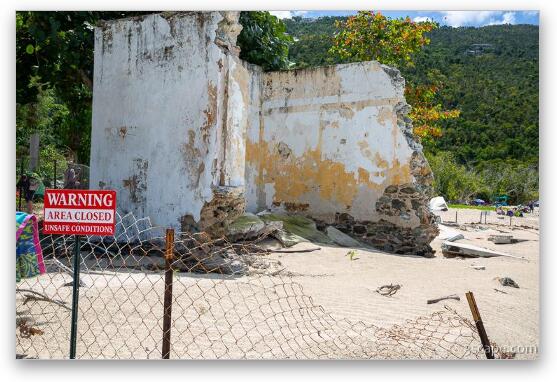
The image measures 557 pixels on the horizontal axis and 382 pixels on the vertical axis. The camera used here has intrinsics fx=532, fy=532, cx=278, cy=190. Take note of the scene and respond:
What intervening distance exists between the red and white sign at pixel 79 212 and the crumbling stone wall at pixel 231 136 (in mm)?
4308

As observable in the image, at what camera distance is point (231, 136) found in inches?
317

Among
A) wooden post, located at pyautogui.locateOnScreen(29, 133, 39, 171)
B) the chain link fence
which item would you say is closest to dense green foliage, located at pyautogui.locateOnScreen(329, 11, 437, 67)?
the chain link fence

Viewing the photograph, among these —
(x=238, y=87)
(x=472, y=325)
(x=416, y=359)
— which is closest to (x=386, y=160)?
(x=238, y=87)

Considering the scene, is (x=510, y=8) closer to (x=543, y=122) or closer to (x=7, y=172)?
(x=543, y=122)

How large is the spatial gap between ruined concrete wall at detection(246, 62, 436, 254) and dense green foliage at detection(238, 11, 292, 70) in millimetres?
1033

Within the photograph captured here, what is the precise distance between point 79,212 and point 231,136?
4711 mm

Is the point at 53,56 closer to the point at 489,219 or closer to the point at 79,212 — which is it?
the point at 79,212

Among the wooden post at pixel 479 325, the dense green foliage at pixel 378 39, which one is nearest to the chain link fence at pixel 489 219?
the dense green foliage at pixel 378 39

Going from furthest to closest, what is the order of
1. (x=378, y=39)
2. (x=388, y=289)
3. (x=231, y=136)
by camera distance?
(x=378, y=39)
(x=231, y=136)
(x=388, y=289)

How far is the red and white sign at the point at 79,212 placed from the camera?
11.4ft

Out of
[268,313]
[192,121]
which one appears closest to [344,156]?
[192,121]

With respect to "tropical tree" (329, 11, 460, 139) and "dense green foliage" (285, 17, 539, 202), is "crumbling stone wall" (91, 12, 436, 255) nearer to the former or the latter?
"dense green foliage" (285, 17, 539, 202)

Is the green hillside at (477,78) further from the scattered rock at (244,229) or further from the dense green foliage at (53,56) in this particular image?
the dense green foliage at (53,56)

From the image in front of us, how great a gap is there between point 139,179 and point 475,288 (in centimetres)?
519
